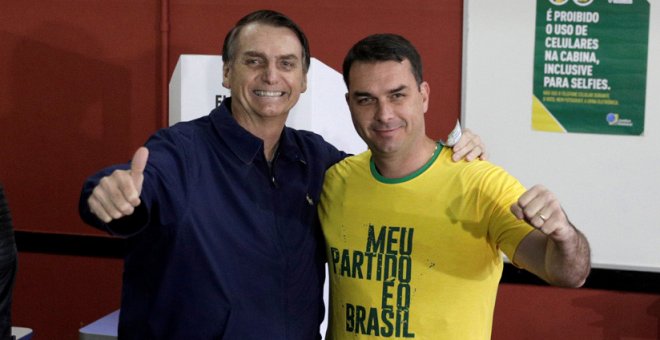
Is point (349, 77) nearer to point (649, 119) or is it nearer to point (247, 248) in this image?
point (247, 248)

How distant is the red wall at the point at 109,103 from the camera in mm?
3428

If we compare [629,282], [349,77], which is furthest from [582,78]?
[349,77]

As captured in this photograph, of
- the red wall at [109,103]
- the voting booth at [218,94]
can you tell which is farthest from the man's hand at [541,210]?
the red wall at [109,103]

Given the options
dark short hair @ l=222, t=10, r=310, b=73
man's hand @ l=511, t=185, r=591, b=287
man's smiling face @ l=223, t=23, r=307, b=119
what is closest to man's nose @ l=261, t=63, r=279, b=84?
man's smiling face @ l=223, t=23, r=307, b=119

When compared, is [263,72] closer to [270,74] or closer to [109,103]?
[270,74]

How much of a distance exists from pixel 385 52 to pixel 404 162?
25 cm

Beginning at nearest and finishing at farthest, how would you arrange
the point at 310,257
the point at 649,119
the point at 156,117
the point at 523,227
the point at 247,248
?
1. the point at 523,227
2. the point at 247,248
3. the point at 310,257
4. the point at 649,119
5. the point at 156,117

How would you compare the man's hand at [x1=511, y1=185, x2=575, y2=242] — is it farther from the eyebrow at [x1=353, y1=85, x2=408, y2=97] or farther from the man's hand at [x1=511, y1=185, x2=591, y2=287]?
the eyebrow at [x1=353, y1=85, x2=408, y2=97]

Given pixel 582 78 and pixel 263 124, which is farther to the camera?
pixel 582 78

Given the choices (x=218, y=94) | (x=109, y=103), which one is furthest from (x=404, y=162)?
(x=109, y=103)

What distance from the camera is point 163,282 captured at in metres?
1.75

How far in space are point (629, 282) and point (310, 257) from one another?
1.91 m

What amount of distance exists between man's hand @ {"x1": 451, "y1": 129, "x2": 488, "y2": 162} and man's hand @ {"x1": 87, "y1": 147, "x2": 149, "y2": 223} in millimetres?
742

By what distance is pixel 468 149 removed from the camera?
1.85m
